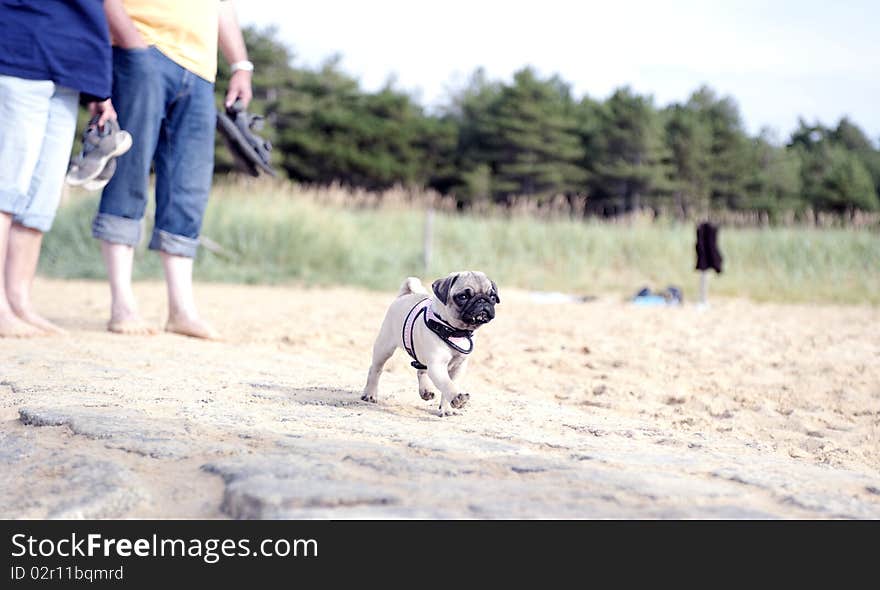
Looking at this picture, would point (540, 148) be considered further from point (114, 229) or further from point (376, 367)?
point (376, 367)

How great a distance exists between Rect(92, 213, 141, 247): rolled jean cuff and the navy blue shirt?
0.63 m

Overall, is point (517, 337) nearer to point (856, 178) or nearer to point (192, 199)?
point (192, 199)

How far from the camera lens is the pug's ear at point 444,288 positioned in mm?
2809

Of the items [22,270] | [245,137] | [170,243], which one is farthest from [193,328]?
[245,137]

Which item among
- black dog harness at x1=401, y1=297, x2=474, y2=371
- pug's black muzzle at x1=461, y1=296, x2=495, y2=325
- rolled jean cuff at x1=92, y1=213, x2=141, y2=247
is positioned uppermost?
rolled jean cuff at x1=92, y1=213, x2=141, y2=247

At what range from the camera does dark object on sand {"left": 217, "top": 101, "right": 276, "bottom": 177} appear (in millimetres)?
5086

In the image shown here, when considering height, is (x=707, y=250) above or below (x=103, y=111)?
below

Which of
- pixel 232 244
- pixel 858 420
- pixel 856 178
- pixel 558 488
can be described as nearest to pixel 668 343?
pixel 858 420

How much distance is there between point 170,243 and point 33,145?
0.83m

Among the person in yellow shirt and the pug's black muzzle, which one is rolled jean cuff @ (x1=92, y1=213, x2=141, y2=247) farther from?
the pug's black muzzle

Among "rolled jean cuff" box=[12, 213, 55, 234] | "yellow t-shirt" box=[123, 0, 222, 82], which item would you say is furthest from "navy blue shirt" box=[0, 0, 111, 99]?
"rolled jean cuff" box=[12, 213, 55, 234]

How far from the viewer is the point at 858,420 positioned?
357cm

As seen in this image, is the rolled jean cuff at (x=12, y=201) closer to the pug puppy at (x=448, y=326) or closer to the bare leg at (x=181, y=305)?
the bare leg at (x=181, y=305)

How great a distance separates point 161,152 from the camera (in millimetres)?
4824
